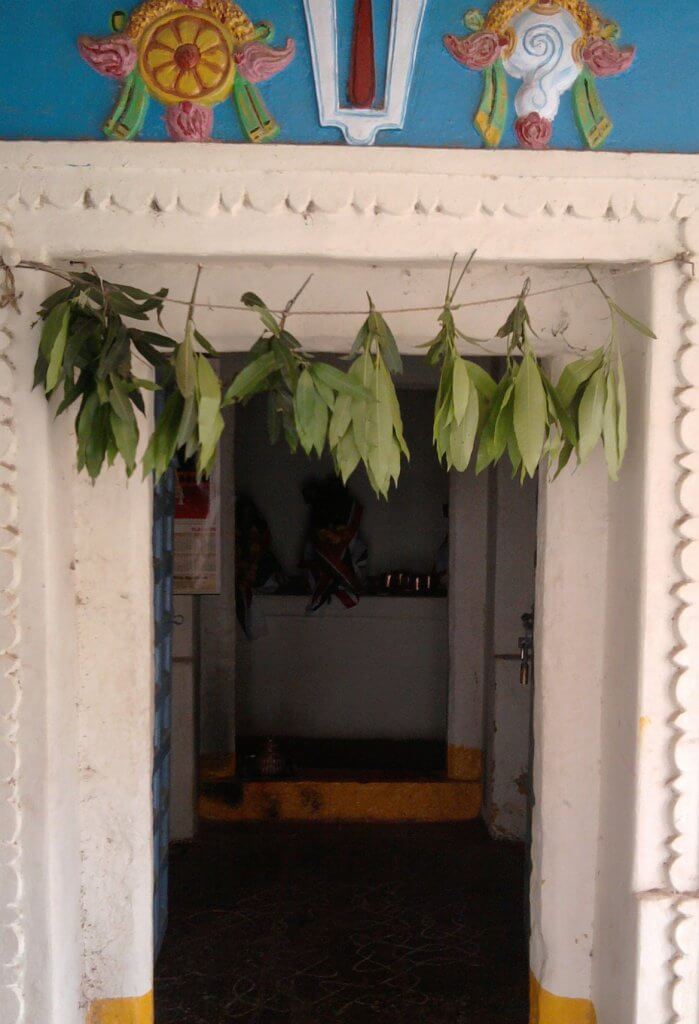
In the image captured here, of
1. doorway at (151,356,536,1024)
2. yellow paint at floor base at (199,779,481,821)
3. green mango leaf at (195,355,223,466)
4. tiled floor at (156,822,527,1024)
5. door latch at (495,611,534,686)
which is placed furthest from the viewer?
yellow paint at floor base at (199,779,481,821)

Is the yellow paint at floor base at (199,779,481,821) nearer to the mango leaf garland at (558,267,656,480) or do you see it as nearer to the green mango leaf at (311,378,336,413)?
the mango leaf garland at (558,267,656,480)

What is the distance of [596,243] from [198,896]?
324cm

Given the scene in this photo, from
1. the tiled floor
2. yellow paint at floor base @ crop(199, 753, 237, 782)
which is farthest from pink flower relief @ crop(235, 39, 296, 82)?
yellow paint at floor base @ crop(199, 753, 237, 782)

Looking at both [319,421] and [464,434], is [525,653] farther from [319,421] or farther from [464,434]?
[319,421]

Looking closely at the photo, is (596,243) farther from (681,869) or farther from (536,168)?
(681,869)

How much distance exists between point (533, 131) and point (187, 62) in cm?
78

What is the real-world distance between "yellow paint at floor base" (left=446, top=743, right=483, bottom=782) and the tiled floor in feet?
0.89

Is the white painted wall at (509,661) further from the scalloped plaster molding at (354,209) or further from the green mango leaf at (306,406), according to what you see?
the green mango leaf at (306,406)

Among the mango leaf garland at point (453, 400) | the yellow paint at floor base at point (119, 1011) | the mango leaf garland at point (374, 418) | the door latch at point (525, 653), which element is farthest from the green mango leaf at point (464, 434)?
the door latch at point (525, 653)

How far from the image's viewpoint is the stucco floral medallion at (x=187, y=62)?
206cm

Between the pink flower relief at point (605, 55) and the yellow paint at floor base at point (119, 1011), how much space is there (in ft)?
8.28

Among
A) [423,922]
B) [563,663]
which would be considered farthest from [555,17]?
[423,922]

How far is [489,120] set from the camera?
6.91ft

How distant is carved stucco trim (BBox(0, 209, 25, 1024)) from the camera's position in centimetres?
209
